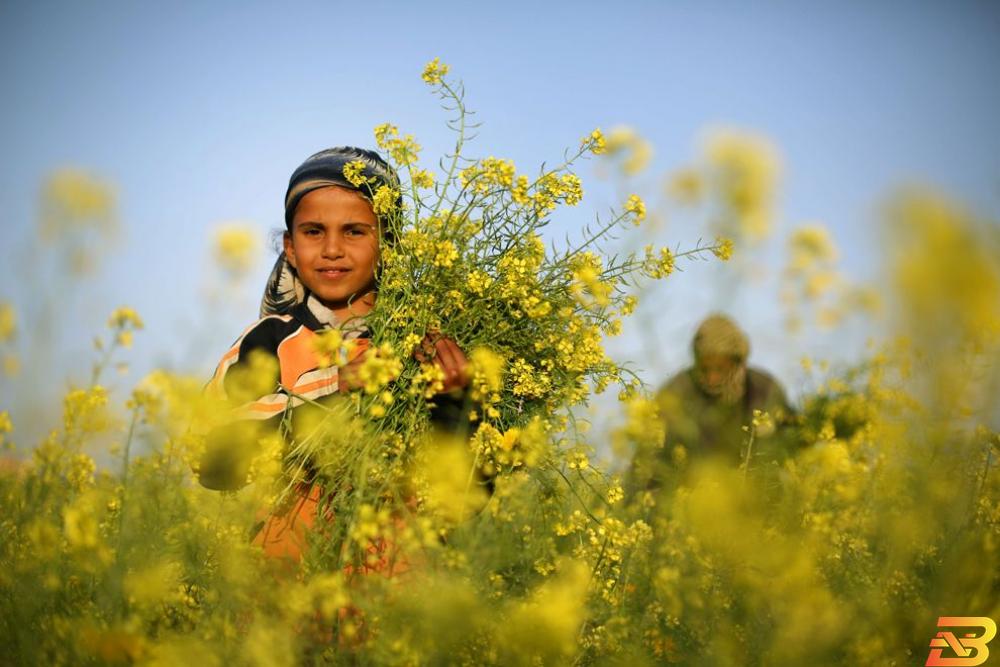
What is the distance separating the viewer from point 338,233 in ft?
8.08

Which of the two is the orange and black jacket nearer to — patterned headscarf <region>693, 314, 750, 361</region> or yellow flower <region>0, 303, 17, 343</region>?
yellow flower <region>0, 303, 17, 343</region>

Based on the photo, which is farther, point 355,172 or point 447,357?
point 355,172

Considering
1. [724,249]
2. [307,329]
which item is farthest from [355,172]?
[724,249]

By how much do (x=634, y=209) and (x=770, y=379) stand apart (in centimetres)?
349

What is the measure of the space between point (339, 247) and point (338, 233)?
0.05 metres

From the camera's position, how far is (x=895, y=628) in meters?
2.59

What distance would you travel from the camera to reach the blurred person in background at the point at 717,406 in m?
4.25

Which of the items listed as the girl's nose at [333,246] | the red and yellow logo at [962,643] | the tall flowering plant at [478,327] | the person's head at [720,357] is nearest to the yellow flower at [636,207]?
the tall flowering plant at [478,327]

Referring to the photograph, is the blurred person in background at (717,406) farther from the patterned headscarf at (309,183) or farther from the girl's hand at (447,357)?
the patterned headscarf at (309,183)

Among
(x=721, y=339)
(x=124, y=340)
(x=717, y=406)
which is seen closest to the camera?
(x=124, y=340)

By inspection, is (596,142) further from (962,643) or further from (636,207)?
(962,643)

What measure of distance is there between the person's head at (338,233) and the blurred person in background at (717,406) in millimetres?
1988

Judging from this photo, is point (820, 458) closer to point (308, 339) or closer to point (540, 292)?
point (540, 292)

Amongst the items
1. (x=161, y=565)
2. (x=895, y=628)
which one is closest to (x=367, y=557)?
(x=161, y=565)
